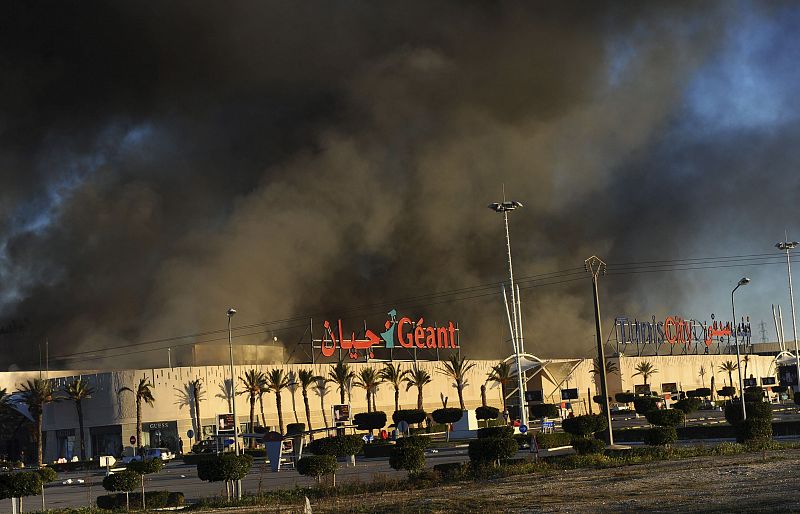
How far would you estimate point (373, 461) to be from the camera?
62.4m

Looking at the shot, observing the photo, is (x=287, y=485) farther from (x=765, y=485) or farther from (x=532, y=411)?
(x=532, y=411)

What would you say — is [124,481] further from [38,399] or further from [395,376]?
[395,376]

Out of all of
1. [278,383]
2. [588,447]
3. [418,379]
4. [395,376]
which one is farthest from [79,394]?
[588,447]

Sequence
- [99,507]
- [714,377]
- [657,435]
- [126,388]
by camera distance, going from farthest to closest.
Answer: [714,377] → [126,388] → [657,435] → [99,507]

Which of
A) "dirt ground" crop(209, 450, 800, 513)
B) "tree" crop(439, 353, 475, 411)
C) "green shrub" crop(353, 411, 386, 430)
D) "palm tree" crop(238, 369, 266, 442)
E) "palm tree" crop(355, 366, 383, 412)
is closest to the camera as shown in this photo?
"dirt ground" crop(209, 450, 800, 513)

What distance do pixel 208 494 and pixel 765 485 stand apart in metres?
23.6

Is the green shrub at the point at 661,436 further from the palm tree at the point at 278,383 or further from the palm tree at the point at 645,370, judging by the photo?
the palm tree at the point at 645,370

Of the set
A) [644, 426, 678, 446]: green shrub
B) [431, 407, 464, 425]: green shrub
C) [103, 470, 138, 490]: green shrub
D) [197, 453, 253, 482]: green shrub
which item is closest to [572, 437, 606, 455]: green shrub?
[644, 426, 678, 446]: green shrub

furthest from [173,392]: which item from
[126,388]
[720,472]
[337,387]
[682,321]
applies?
[682,321]

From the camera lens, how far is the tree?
11900 cm

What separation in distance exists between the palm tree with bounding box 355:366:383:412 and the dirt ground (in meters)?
71.5

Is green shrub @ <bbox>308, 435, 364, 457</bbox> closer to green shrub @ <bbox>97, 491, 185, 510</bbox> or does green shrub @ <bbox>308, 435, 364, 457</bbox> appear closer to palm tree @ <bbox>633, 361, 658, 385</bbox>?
green shrub @ <bbox>97, 491, 185, 510</bbox>

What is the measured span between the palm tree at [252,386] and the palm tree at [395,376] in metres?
16.4

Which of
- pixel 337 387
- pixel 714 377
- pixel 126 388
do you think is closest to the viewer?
pixel 126 388
